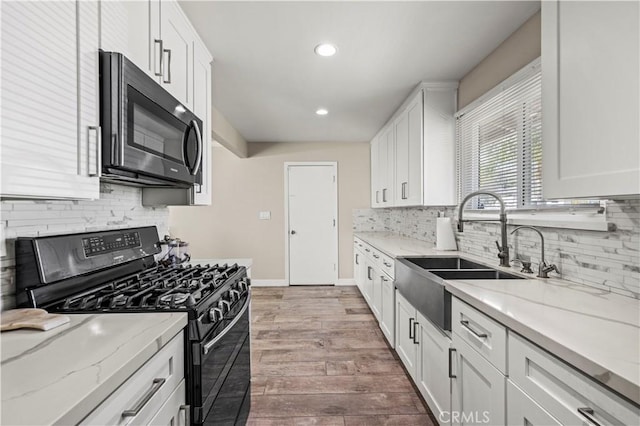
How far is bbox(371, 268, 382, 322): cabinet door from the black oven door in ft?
5.33

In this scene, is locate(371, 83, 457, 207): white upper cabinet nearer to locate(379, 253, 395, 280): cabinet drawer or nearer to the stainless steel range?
locate(379, 253, 395, 280): cabinet drawer

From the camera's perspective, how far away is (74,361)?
30.2 inches

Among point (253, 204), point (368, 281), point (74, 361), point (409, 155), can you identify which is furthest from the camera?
point (253, 204)

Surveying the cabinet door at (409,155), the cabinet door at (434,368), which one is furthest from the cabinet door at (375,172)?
the cabinet door at (434,368)

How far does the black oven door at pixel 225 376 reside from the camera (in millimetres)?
1175

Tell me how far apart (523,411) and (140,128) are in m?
1.69

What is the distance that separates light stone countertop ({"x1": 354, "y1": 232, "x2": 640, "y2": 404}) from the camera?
751mm

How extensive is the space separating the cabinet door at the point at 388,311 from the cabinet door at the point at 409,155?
2.58ft

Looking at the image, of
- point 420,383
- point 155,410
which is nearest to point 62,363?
point 155,410

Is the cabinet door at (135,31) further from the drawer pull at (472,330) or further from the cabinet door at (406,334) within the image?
the cabinet door at (406,334)

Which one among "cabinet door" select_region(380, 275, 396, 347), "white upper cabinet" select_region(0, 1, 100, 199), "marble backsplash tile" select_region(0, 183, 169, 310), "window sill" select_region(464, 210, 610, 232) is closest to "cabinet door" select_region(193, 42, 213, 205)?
"marble backsplash tile" select_region(0, 183, 169, 310)

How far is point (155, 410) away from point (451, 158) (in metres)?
2.72

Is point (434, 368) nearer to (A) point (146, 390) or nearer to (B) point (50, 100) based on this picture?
(A) point (146, 390)

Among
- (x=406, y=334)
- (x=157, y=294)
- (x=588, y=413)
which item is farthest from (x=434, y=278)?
(x=157, y=294)
